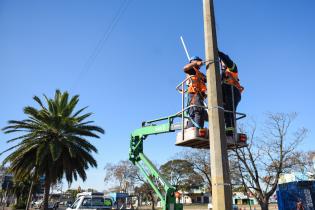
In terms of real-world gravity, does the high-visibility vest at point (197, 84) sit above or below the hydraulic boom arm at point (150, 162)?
above

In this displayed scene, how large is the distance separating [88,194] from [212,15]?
10.7m

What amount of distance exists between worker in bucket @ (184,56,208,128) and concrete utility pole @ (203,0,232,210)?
171 centimetres

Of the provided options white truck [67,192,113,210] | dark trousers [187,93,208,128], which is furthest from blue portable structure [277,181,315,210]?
dark trousers [187,93,208,128]

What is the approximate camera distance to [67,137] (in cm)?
2306

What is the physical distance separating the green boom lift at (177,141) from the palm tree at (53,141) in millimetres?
13645

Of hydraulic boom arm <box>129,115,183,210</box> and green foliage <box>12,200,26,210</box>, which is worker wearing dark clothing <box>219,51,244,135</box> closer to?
hydraulic boom arm <box>129,115,183,210</box>

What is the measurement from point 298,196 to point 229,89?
46.7 feet

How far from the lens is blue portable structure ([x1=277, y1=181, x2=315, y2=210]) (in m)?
17.4

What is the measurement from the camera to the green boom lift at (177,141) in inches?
226

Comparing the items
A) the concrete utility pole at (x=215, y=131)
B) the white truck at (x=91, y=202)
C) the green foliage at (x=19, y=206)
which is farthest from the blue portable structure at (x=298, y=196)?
the green foliage at (x=19, y=206)

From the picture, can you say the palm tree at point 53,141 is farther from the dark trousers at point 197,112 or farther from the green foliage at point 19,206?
the green foliage at point 19,206

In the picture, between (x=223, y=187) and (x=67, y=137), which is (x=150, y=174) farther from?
(x=67, y=137)

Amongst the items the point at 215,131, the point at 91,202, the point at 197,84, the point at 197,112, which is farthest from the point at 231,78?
the point at 91,202

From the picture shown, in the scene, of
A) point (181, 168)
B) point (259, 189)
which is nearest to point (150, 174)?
point (259, 189)
